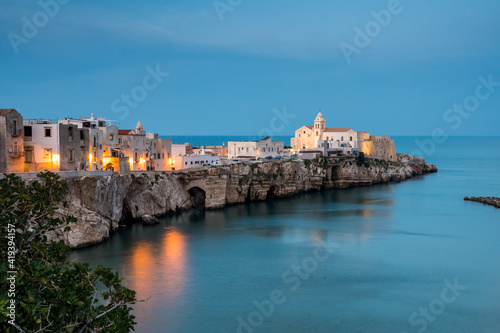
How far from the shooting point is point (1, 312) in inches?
362

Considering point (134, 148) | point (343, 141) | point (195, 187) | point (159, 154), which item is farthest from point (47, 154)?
point (343, 141)

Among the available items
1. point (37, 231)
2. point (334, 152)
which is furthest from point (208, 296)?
point (334, 152)

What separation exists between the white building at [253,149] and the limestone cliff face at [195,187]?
732 cm

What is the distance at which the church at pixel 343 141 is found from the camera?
84.6 metres

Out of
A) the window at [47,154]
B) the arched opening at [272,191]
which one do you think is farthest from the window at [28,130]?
the arched opening at [272,191]

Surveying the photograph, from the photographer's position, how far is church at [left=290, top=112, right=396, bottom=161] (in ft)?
277

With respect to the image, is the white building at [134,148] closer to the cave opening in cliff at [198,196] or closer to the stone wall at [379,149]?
the cave opening in cliff at [198,196]

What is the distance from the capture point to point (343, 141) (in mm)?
88875

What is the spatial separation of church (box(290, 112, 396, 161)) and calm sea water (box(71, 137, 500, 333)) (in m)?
32.1

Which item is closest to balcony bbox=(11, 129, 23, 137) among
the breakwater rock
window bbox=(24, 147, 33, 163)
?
window bbox=(24, 147, 33, 163)

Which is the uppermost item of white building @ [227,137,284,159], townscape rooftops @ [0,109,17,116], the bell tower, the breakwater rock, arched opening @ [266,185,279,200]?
the bell tower

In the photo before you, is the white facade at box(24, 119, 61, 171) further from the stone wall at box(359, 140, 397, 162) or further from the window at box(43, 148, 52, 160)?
the stone wall at box(359, 140, 397, 162)

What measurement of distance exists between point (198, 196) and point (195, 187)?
111cm

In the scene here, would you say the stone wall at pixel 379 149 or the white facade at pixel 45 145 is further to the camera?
the stone wall at pixel 379 149
